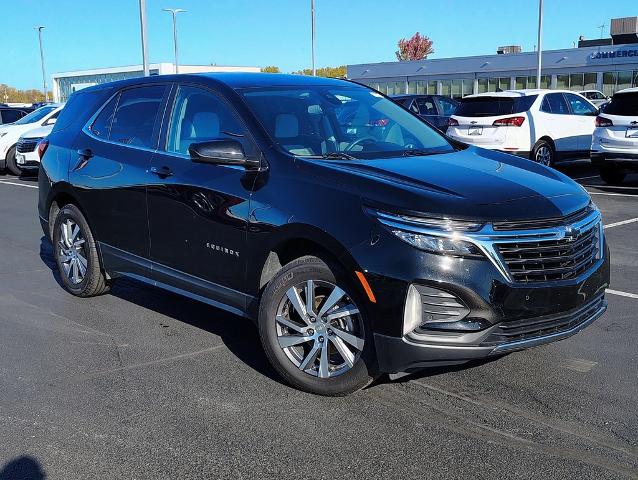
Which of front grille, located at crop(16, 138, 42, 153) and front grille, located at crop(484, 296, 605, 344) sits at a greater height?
front grille, located at crop(16, 138, 42, 153)

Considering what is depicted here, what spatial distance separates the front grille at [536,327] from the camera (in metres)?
3.67

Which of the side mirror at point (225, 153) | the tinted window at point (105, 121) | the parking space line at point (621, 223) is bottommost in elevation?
the parking space line at point (621, 223)

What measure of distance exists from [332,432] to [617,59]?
151 ft

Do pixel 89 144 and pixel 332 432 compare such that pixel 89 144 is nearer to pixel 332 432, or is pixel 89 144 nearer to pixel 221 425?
pixel 221 425

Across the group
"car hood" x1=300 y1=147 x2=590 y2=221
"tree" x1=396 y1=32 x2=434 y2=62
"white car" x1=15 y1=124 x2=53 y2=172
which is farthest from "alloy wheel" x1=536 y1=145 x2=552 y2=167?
"tree" x1=396 y1=32 x2=434 y2=62

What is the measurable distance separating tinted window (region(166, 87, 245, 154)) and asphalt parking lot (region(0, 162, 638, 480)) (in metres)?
1.45

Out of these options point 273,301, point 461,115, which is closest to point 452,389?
point 273,301

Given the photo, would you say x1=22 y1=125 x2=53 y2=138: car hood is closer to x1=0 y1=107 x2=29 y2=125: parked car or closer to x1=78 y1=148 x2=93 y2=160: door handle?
x1=0 y1=107 x2=29 y2=125: parked car

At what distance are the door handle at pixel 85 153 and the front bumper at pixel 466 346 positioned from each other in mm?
3255

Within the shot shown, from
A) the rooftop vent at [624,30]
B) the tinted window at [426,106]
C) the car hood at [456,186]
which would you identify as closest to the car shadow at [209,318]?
the car hood at [456,186]

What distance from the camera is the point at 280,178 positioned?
4.24 m

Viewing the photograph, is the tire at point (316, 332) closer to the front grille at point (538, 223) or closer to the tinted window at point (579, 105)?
the front grille at point (538, 223)

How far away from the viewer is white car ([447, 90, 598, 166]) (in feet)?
46.3

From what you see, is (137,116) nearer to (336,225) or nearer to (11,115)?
(336,225)
